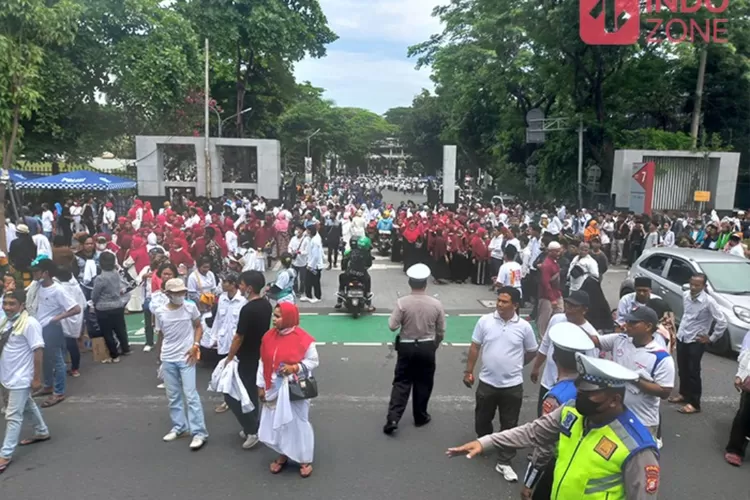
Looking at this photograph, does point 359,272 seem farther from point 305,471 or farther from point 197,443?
point 305,471

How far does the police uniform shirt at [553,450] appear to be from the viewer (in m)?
2.59

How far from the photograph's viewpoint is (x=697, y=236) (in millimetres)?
16859

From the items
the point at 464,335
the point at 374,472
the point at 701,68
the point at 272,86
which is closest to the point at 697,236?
the point at 464,335

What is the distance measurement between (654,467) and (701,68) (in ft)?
93.5

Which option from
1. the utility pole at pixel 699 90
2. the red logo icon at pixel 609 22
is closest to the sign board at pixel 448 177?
the red logo icon at pixel 609 22

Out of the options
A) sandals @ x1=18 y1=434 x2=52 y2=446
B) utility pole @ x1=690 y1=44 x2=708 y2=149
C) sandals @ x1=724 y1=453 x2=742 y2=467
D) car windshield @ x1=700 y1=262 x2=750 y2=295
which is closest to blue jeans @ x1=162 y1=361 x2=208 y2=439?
sandals @ x1=18 y1=434 x2=52 y2=446

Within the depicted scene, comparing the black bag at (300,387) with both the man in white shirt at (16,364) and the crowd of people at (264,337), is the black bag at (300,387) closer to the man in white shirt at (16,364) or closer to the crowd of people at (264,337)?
the crowd of people at (264,337)

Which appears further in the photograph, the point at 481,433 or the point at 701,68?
the point at 701,68

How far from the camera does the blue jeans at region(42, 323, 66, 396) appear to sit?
22.0 feet

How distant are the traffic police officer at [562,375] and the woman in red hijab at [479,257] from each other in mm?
10036

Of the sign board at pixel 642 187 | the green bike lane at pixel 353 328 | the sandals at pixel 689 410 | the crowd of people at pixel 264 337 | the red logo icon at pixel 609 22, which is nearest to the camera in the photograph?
the crowd of people at pixel 264 337

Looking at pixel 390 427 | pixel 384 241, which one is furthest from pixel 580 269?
pixel 384 241

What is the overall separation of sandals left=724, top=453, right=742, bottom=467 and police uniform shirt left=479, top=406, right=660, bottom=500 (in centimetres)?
308

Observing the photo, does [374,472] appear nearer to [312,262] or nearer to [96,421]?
[96,421]
